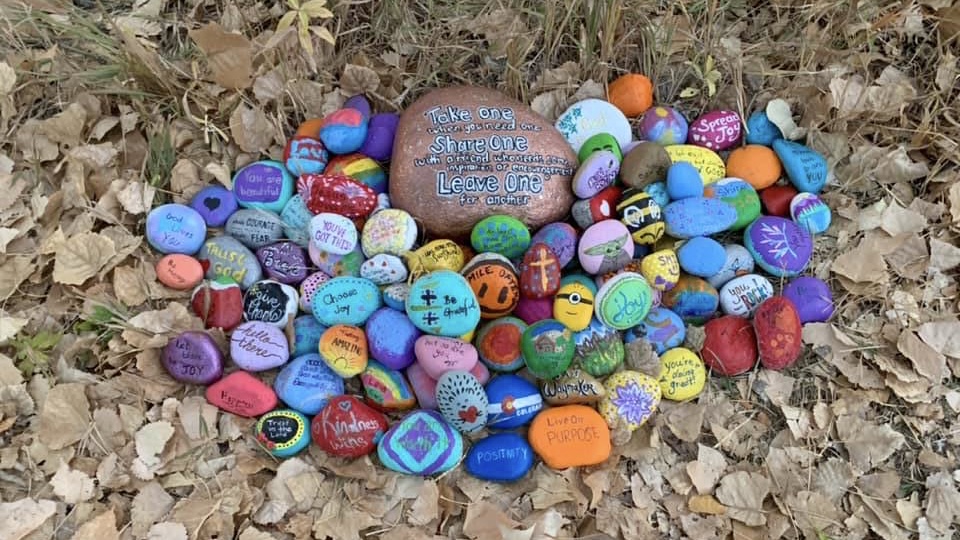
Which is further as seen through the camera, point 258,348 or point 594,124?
point 594,124

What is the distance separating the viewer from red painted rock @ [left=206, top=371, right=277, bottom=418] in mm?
1796

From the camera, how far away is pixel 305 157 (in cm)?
209

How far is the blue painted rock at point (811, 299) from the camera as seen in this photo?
1.93 m

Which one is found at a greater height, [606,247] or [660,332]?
[606,247]

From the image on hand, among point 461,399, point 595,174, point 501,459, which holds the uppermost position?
point 595,174

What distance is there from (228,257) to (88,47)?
748 millimetres

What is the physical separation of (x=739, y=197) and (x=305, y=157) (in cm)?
107

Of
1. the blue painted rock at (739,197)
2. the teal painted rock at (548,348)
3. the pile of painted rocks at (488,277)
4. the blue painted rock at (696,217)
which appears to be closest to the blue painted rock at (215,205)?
the pile of painted rocks at (488,277)

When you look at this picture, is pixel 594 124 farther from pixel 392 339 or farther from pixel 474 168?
pixel 392 339

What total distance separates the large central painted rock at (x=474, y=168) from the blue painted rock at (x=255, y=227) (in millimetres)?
293

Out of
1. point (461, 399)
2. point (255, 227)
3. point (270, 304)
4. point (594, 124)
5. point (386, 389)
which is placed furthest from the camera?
point (594, 124)

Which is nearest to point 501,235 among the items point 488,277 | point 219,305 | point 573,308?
point 488,277

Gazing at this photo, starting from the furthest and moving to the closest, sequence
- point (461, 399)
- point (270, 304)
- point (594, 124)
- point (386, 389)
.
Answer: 1. point (594, 124)
2. point (270, 304)
3. point (386, 389)
4. point (461, 399)

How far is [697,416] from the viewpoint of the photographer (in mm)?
1812
